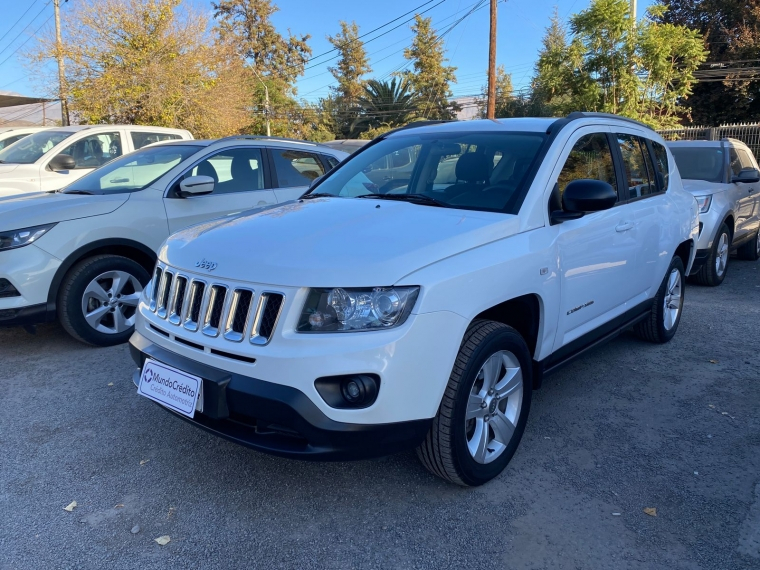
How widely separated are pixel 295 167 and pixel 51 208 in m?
2.49

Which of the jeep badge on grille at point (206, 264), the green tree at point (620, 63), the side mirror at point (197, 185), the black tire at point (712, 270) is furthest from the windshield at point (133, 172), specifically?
the green tree at point (620, 63)

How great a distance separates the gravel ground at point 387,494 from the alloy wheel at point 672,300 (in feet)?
3.17

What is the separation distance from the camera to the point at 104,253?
5.05 meters

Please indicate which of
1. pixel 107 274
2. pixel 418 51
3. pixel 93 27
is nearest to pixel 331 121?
pixel 418 51

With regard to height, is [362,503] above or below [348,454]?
below

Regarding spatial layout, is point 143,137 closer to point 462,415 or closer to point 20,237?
point 20,237

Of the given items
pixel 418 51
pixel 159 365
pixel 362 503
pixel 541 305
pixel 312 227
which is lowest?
pixel 362 503

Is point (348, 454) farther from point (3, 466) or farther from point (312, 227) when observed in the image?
point (3, 466)

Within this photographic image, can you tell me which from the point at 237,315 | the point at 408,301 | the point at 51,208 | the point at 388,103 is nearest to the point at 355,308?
the point at 408,301

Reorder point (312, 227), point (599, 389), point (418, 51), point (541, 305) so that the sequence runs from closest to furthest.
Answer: point (312, 227), point (541, 305), point (599, 389), point (418, 51)

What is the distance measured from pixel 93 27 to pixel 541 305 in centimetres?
2003

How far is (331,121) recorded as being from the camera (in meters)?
46.7

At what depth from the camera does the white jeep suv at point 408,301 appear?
246 centimetres

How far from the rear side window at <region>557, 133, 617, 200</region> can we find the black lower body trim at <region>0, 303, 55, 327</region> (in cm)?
382
